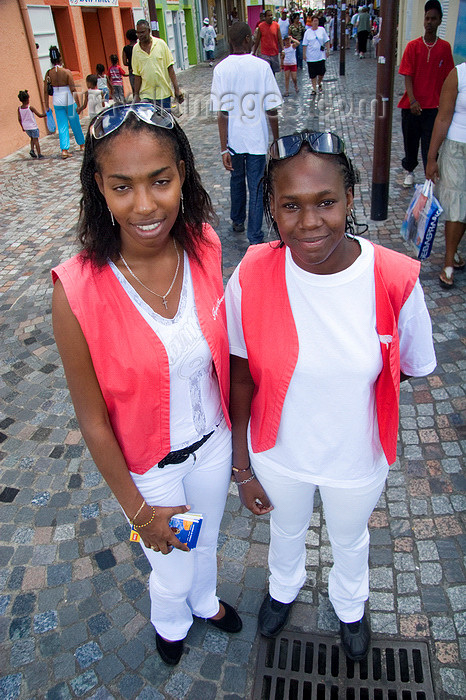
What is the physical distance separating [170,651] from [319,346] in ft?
5.11

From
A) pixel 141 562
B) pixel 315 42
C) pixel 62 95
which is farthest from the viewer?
pixel 315 42

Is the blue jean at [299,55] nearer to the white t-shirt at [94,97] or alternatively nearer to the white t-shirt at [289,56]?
the white t-shirt at [289,56]

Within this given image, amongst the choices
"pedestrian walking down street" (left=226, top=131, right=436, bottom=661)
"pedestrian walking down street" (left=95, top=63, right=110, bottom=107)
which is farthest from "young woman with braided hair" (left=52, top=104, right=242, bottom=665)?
"pedestrian walking down street" (left=95, top=63, right=110, bottom=107)

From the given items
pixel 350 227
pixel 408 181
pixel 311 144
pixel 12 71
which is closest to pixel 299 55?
pixel 12 71

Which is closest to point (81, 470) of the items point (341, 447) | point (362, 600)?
point (362, 600)

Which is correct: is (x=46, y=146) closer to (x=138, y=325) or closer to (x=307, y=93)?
(x=307, y=93)

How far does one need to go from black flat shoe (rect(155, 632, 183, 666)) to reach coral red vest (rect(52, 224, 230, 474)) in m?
0.97

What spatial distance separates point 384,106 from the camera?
6035 millimetres

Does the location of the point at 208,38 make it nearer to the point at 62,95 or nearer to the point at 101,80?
the point at 101,80

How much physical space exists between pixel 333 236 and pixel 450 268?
3.68 metres

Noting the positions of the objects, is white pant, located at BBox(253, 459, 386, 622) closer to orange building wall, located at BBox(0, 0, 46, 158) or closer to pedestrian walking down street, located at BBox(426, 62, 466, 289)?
pedestrian walking down street, located at BBox(426, 62, 466, 289)

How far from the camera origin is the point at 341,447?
178cm

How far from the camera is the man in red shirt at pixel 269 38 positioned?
14133 millimetres

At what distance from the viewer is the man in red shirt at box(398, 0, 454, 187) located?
6008mm
